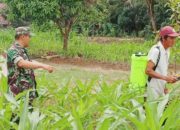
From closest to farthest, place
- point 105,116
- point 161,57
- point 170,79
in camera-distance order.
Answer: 1. point 105,116
2. point 170,79
3. point 161,57

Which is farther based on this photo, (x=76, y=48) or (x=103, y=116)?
(x=76, y=48)

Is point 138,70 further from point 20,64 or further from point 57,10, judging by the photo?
point 57,10

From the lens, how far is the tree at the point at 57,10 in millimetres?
15066

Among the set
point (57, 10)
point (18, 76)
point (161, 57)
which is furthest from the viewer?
point (57, 10)

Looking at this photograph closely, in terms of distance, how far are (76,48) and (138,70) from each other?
38.2 feet

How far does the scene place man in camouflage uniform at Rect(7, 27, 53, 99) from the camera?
5094mm

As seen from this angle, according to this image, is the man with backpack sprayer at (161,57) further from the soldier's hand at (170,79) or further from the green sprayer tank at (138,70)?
the green sprayer tank at (138,70)

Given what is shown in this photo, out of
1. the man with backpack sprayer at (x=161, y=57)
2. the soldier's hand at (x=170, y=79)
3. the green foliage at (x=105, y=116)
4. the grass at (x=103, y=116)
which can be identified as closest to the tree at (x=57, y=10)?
the man with backpack sprayer at (x=161, y=57)

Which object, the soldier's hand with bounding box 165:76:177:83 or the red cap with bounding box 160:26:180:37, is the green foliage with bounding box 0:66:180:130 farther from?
the red cap with bounding box 160:26:180:37

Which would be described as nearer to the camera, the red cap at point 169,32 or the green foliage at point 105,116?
the green foliage at point 105,116

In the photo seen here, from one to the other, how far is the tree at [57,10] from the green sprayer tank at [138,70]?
32.5 ft

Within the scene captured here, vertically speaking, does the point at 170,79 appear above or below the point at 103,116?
below

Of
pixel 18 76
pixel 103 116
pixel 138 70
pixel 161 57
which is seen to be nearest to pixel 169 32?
pixel 161 57

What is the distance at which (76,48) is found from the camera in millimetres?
16875
